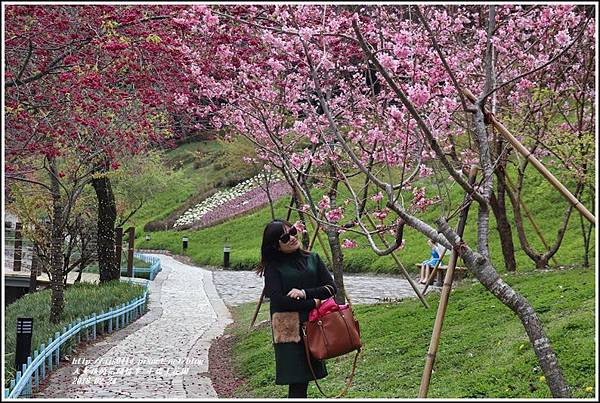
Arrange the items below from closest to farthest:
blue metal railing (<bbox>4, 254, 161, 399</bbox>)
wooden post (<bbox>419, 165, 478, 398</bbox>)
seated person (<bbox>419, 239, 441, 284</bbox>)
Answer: wooden post (<bbox>419, 165, 478, 398</bbox>) < blue metal railing (<bbox>4, 254, 161, 399</bbox>) < seated person (<bbox>419, 239, 441, 284</bbox>)

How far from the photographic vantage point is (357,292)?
18562 millimetres

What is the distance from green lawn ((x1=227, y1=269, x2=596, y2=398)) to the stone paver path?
0.75m

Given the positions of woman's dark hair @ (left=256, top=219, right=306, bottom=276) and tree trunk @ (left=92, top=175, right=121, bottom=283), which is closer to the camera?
woman's dark hair @ (left=256, top=219, right=306, bottom=276)

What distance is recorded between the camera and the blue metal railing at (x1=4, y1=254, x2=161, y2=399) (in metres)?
8.03

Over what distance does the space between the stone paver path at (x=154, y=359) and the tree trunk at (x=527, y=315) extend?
4499mm

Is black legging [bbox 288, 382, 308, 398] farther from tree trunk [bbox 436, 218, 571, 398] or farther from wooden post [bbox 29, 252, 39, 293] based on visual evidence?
wooden post [bbox 29, 252, 39, 293]

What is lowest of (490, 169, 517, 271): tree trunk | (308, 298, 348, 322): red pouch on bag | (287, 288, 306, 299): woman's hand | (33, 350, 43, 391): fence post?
(33, 350, 43, 391): fence post

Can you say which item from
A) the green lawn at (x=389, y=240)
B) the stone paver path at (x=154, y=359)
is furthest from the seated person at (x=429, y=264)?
the stone paver path at (x=154, y=359)

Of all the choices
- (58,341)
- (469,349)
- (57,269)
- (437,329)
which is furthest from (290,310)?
(57,269)

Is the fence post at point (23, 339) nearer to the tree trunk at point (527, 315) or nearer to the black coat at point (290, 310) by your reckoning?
the black coat at point (290, 310)

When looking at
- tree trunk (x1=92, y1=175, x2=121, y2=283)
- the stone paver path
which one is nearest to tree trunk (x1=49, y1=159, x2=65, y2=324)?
the stone paver path

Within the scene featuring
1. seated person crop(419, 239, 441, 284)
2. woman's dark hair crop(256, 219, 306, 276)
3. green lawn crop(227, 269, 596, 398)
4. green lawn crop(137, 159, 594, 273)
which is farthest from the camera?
green lawn crop(137, 159, 594, 273)

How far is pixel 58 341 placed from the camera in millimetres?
10406

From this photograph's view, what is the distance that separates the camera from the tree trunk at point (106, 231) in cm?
A: 1880
